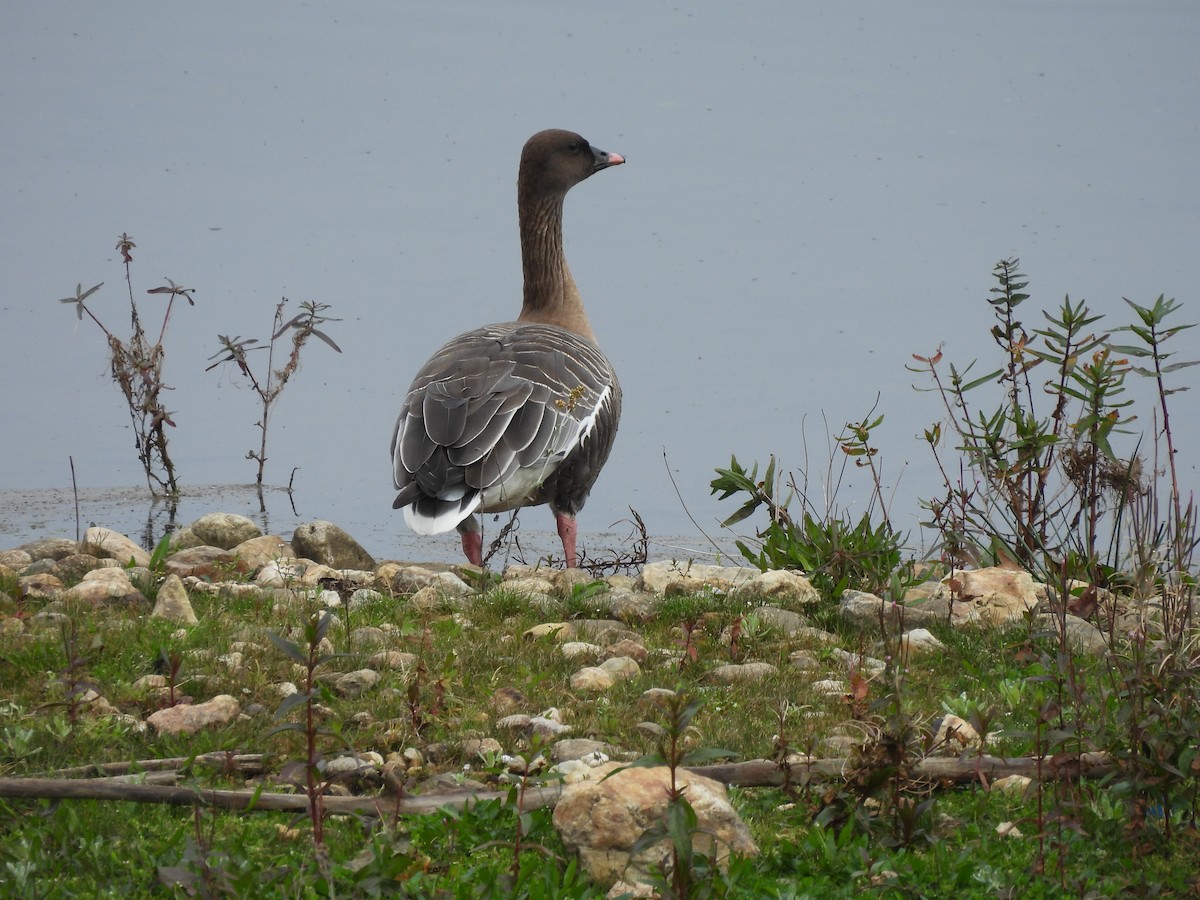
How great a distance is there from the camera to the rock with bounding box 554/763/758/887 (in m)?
3.23

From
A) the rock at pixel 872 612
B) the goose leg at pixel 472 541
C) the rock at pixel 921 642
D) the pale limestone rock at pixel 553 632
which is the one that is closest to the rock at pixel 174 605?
the pale limestone rock at pixel 553 632

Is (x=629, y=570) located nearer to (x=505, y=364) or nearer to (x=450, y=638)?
(x=505, y=364)

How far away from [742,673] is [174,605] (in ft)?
7.16

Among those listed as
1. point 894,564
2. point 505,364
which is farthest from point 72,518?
point 894,564

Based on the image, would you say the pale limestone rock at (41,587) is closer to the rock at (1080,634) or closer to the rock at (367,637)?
the rock at (367,637)

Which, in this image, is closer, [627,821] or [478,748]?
[627,821]

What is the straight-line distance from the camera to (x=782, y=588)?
5996 mm

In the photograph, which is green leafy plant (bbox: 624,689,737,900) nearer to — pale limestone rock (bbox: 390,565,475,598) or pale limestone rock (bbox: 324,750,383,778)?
pale limestone rock (bbox: 324,750,383,778)

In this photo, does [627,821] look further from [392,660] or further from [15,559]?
[15,559]

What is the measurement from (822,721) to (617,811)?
55.0 inches

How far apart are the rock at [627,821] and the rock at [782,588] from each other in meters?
2.65

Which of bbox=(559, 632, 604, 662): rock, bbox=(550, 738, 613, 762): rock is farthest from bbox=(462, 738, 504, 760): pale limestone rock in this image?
bbox=(559, 632, 604, 662): rock

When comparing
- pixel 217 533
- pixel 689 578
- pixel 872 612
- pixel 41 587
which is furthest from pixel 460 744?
pixel 217 533

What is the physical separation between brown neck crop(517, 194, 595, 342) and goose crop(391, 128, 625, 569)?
0.23 meters
